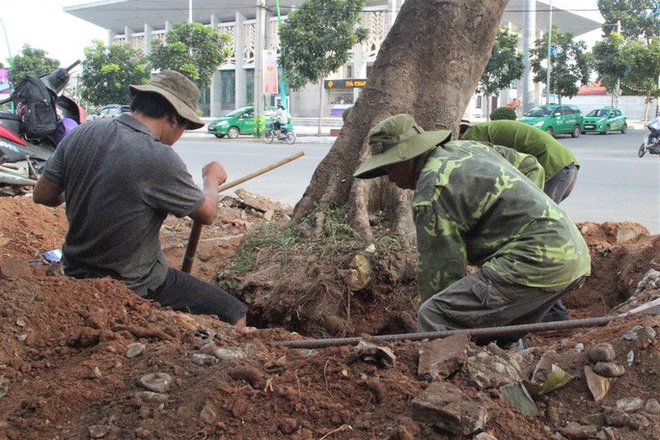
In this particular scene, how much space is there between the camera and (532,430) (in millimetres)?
2502

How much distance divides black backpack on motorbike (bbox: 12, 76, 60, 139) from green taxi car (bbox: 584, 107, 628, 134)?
28465mm

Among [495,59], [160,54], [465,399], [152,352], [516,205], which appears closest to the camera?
[465,399]

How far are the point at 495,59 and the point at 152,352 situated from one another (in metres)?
32.3

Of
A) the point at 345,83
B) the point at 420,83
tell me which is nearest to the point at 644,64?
the point at 345,83

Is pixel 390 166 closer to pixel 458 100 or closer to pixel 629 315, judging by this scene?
pixel 629 315

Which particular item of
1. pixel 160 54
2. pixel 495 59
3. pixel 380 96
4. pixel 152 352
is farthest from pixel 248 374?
pixel 160 54

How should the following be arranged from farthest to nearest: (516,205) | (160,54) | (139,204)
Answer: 1. (160,54)
2. (139,204)
3. (516,205)

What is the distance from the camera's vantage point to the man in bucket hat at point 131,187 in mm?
3666

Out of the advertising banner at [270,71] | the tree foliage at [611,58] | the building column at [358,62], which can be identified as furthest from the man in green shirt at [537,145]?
the building column at [358,62]

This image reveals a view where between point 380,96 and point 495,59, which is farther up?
point 495,59

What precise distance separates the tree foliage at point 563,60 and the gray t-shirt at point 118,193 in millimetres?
37690

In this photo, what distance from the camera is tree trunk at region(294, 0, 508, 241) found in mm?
5977

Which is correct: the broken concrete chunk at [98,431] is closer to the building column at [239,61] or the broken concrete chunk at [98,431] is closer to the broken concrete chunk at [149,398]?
the broken concrete chunk at [149,398]

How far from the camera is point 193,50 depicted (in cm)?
3616
